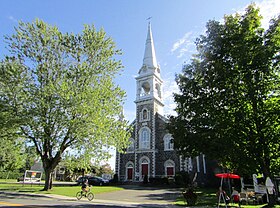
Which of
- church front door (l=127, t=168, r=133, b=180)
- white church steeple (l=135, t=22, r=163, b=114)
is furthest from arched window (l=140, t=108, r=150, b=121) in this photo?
church front door (l=127, t=168, r=133, b=180)

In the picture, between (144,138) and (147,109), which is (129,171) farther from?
(147,109)

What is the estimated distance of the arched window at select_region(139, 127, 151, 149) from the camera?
40.0 metres

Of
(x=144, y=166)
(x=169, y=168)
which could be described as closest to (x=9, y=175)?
(x=144, y=166)

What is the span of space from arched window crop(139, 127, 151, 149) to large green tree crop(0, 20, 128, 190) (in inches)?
581

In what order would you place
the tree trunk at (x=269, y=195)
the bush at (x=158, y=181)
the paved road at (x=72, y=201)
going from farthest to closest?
1. the bush at (x=158, y=181)
2. the tree trunk at (x=269, y=195)
3. the paved road at (x=72, y=201)

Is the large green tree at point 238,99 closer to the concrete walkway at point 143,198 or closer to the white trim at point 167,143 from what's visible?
the concrete walkway at point 143,198

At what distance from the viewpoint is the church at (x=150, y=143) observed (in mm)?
37469

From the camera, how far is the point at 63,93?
2211 centimetres

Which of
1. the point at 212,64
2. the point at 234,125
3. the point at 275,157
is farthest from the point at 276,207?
the point at 212,64

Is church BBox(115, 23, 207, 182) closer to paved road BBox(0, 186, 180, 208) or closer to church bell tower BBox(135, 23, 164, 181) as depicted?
church bell tower BBox(135, 23, 164, 181)

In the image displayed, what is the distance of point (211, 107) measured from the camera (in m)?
16.7

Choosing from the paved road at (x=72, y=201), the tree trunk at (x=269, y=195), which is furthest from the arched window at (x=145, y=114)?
the tree trunk at (x=269, y=195)

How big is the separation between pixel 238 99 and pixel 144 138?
2554 cm

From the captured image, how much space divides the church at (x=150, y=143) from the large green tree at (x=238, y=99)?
1980cm
